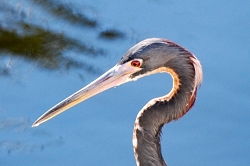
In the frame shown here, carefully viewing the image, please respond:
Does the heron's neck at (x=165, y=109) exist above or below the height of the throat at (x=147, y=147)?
above

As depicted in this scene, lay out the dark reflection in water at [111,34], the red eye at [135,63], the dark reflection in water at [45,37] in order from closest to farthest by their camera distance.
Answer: the red eye at [135,63] → the dark reflection in water at [45,37] → the dark reflection in water at [111,34]

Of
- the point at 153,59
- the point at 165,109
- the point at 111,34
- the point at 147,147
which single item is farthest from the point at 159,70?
the point at 111,34

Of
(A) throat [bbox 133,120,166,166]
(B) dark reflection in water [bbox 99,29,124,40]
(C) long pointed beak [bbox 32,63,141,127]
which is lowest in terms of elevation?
(A) throat [bbox 133,120,166,166]

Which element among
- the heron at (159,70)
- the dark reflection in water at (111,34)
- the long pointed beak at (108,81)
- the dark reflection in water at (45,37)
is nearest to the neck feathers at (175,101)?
the heron at (159,70)

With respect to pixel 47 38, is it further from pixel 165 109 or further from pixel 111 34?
pixel 165 109

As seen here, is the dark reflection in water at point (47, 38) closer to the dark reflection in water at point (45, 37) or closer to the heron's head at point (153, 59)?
the dark reflection in water at point (45, 37)

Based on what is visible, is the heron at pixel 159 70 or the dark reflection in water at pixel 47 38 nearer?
the heron at pixel 159 70

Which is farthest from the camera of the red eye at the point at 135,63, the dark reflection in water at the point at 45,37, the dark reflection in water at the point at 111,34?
the dark reflection in water at the point at 111,34

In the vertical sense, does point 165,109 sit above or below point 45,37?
below

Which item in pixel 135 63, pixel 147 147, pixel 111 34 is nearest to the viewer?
pixel 135 63

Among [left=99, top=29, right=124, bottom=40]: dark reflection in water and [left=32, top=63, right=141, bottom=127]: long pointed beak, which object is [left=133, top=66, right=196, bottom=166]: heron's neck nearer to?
[left=32, top=63, right=141, bottom=127]: long pointed beak

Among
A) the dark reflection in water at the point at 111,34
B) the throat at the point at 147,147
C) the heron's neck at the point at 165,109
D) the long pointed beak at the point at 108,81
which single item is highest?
the dark reflection in water at the point at 111,34

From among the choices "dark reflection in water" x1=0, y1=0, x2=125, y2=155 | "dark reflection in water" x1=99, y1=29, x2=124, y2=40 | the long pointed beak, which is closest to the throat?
the long pointed beak

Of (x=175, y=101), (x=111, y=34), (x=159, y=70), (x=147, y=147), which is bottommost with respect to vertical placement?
(x=147, y=147)
